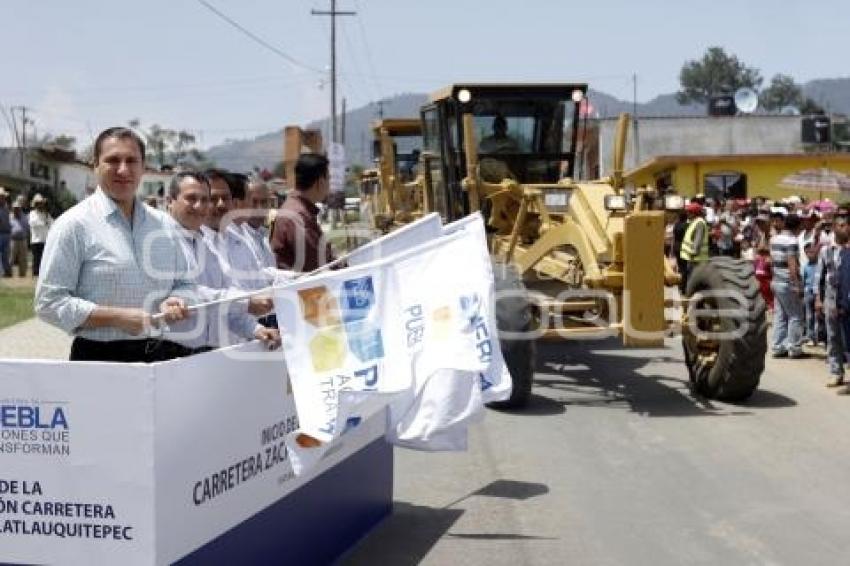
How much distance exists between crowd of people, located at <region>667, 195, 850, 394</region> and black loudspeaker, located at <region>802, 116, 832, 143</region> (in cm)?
2422

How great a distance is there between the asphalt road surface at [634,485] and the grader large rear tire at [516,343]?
0.58ft

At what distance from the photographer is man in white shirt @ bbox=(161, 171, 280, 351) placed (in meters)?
5.16

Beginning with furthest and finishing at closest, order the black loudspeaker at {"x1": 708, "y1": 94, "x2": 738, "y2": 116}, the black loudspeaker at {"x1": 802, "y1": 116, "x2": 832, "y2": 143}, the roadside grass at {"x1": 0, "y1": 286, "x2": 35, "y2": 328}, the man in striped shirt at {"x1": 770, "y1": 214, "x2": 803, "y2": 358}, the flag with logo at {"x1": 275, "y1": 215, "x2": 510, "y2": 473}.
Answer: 1. the black loudspeaker at {"x1": 708, "y1": 94, "x2": 738, "y2": 116}
2. the black loudspeaker at {"x1": 802, "y1": 116, "x2": 832, "y2": 143}
3. the roadside grass at {"x1": 0, "y1": 286, "x2": 35, "y2": 328}
4. the man in striped shirt at {"x1": 770, "y1": 214, "x2": 803, "y2": 358}
5. the flag with logo at {"x1": 275, "y1": 215, "x2": 510, "y2": 473}

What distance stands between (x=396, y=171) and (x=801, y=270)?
6939 mm

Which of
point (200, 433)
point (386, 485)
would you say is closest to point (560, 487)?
point (386, 485)

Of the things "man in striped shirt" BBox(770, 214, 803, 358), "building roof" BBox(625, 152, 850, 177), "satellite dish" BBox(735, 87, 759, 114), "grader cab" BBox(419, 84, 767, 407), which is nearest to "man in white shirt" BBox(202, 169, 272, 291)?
"grader cab" BBox(419, 84, 767, 407)

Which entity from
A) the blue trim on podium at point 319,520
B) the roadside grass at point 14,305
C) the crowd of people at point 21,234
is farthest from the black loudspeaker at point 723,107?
the blue trim on podium at point 319,520

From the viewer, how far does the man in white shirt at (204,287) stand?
16.9 ft

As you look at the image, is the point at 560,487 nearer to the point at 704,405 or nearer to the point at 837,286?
the point at 704,405

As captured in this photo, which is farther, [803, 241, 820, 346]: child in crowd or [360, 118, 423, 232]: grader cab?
[360, 118, 423, 232]: grader cab

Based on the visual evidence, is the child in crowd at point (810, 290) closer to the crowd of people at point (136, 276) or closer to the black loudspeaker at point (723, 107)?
the crowd of people at point (136, 276)

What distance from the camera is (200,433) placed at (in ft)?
14.0

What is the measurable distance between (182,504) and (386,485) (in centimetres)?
260

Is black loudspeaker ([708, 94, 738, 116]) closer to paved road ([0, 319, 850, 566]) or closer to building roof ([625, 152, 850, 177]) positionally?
building roof ([625, 152, 850, 177])
